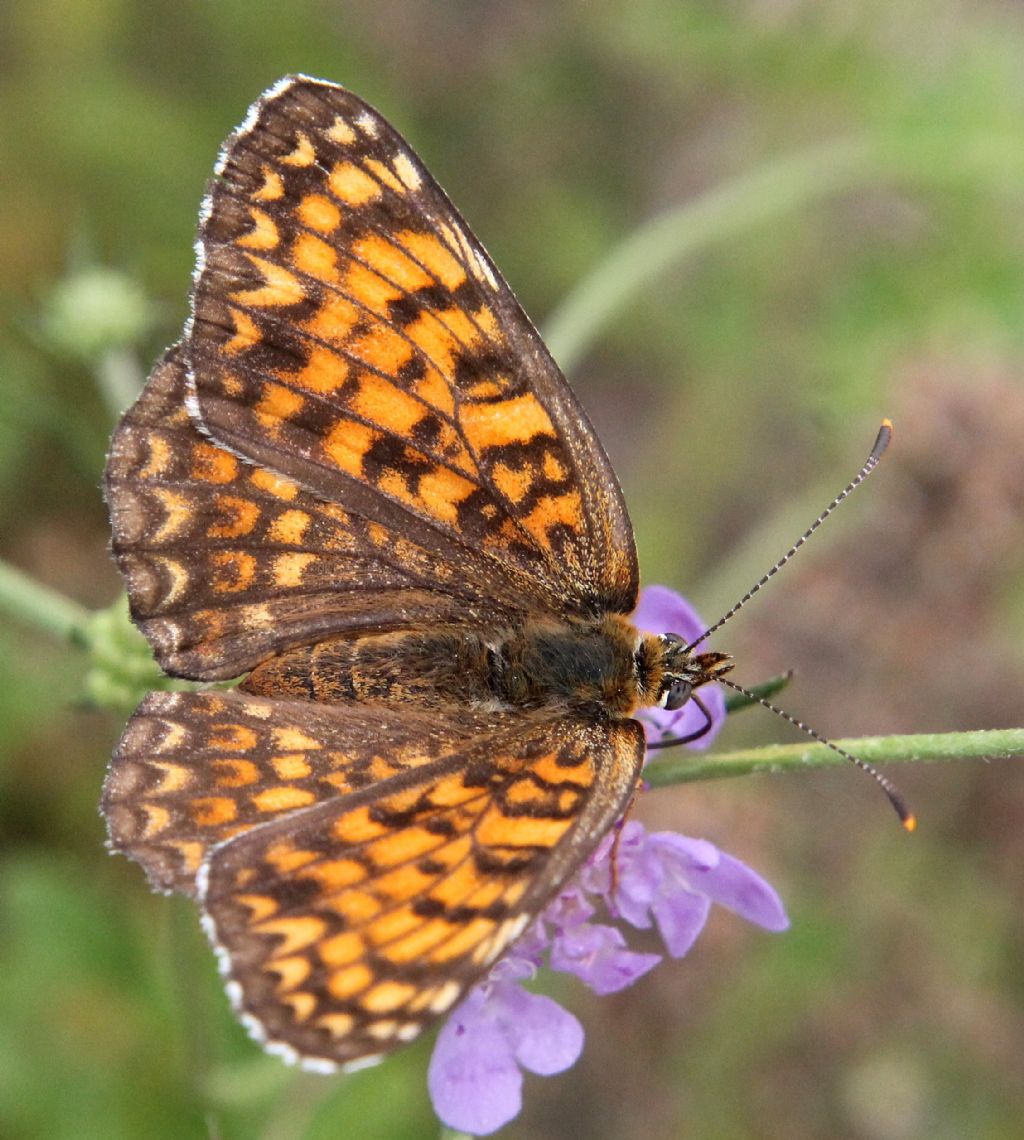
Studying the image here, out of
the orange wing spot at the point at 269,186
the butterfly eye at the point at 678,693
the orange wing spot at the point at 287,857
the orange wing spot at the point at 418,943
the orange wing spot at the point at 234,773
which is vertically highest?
the orange wing spot at the point at 269,186

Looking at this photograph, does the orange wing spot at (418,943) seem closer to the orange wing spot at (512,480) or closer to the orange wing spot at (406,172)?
the orange wing spot at (512,480)

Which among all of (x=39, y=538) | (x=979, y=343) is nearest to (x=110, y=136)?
(x=39, y=538)

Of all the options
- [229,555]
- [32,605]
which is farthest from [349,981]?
[32,605]

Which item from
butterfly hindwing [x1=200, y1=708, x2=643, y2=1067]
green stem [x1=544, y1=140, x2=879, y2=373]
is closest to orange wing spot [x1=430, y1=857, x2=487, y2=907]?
butterfly hindwing [x1=200, y1=708, x2=643, y2=1067]

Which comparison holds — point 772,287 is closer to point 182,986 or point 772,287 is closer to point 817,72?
point 817,72

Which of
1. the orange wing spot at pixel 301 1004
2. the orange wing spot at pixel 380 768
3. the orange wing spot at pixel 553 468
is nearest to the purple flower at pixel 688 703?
the orange wing spot at pixel 553 468

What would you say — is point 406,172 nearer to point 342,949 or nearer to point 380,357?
point 380,357

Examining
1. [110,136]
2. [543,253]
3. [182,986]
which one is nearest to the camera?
[182,986]
